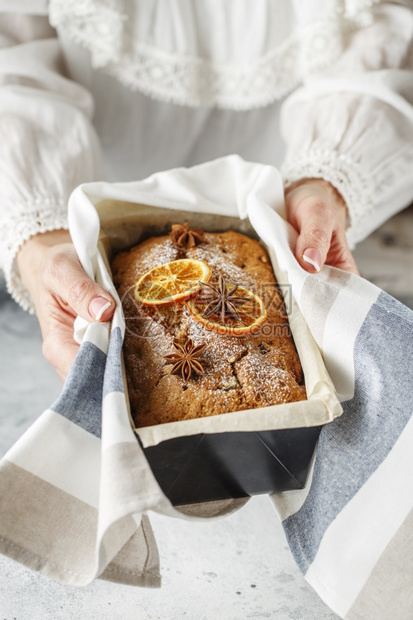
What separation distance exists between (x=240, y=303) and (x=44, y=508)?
0.50m

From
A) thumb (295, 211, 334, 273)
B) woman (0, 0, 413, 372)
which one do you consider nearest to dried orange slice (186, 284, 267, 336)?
thumb (295, 211, 334, 273)

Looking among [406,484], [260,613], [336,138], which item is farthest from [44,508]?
[336,138]

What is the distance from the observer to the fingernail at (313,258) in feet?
3.78

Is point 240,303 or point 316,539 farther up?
point 240,303

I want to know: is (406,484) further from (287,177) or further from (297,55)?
(297,55)

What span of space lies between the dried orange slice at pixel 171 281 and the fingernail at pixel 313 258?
0.19 m

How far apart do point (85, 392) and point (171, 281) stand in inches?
11.7

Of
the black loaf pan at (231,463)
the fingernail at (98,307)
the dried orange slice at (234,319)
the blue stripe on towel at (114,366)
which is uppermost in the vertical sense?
the dried orange slice at (234,319)

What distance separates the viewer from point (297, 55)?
177 cm

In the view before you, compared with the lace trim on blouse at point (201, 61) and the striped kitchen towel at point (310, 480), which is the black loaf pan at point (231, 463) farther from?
the lace trim on blouse at point (201, 61)

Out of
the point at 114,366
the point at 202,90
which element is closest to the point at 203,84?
the point at 202,90

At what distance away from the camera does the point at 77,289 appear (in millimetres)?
1129

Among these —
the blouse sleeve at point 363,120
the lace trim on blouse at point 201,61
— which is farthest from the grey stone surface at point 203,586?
the lace trim on blouse at point 201,61

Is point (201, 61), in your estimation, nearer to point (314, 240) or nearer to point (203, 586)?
point (314, 240)
